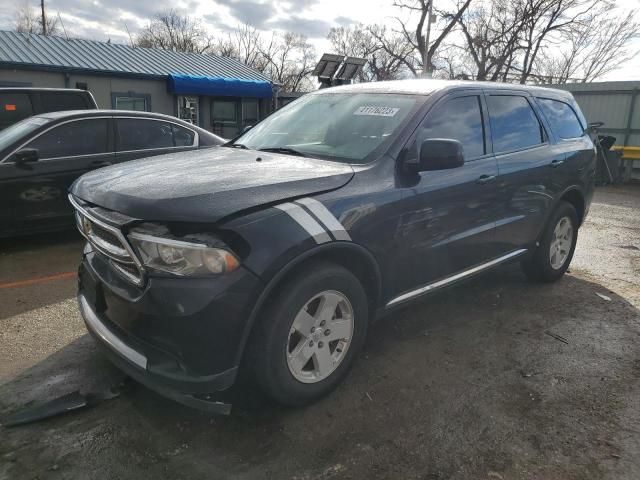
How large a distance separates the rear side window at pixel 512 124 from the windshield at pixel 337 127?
91cm

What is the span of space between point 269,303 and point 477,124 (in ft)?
7.41

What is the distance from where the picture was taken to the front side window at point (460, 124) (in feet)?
10.9

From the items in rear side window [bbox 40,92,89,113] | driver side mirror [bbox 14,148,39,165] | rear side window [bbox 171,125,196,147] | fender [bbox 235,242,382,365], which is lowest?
fender [bbox 235,242,382,365]

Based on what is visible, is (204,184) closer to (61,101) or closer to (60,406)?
(60,406)

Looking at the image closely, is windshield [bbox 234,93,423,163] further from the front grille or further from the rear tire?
the rear tire

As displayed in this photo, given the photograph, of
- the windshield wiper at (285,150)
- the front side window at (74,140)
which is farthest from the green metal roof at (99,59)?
the windshield wiper at (285,150)

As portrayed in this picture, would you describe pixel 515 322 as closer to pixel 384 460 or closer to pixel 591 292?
pixel 591 292

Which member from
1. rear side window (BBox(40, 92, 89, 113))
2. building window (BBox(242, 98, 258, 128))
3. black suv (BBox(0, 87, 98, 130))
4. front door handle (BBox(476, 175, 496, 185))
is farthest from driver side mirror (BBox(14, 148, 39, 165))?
building window (BBox(242, 98, 258, 128))

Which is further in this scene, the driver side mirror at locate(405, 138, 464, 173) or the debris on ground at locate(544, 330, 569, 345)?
the debris on ground at locate(544, 330, 569, 345)

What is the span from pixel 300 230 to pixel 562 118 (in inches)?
143

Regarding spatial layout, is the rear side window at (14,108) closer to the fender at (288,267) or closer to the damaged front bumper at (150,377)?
the damaged front bumper at (150,377)

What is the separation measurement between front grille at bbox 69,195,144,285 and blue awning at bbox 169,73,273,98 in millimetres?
15890

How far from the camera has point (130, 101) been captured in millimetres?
16906

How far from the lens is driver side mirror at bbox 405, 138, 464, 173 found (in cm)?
295
